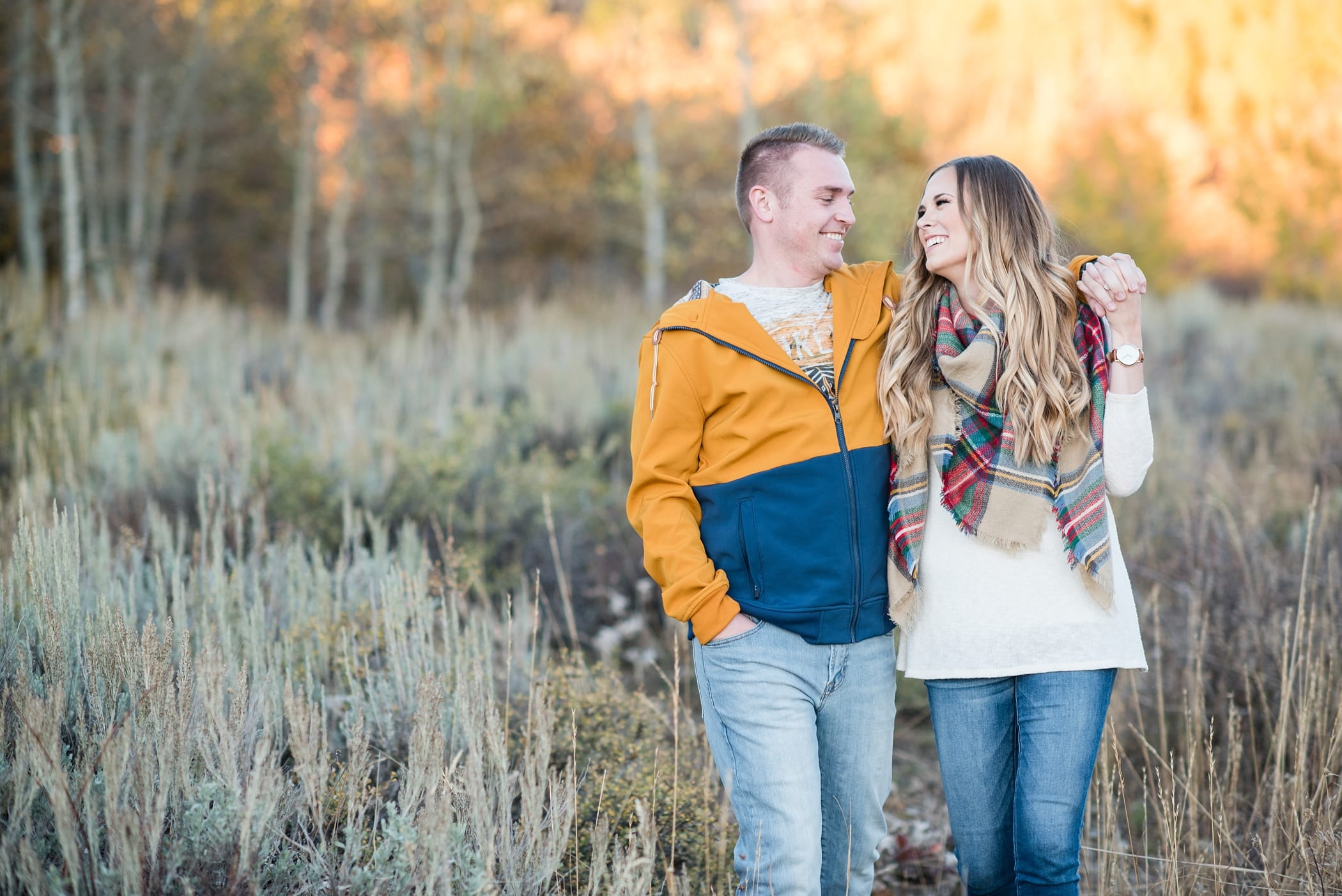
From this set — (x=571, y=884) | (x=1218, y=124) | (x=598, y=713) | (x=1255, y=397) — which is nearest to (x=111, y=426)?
(x=598, y=713)

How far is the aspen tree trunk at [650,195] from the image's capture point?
723 inches

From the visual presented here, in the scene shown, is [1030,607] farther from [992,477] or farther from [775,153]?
[775,153]

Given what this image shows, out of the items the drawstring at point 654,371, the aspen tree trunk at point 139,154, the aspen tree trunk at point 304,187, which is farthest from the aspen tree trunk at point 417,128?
the drawstring at point 654,371

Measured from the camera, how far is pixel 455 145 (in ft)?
63.6

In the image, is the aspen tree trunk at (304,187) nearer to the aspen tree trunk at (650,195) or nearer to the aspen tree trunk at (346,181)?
the aspen tree trunk at (346,181)

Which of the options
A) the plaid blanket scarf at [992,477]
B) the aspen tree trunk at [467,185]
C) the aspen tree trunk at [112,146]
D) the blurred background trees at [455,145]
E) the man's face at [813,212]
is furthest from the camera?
the aspen tree trunk at [467,185]

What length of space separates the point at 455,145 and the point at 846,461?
18886 mm

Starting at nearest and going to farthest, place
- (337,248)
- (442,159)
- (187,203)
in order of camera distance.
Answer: (337,248), (187,203), (442,159)

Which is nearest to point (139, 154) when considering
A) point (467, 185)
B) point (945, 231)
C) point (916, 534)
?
point (467, 185)

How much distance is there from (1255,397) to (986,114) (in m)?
36.0

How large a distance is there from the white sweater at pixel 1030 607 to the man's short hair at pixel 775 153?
3.20ft

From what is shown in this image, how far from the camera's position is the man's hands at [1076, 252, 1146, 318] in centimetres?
212

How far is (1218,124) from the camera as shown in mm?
39781

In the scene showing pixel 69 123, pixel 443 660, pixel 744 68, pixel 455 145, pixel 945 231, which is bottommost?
pixel 443 660
